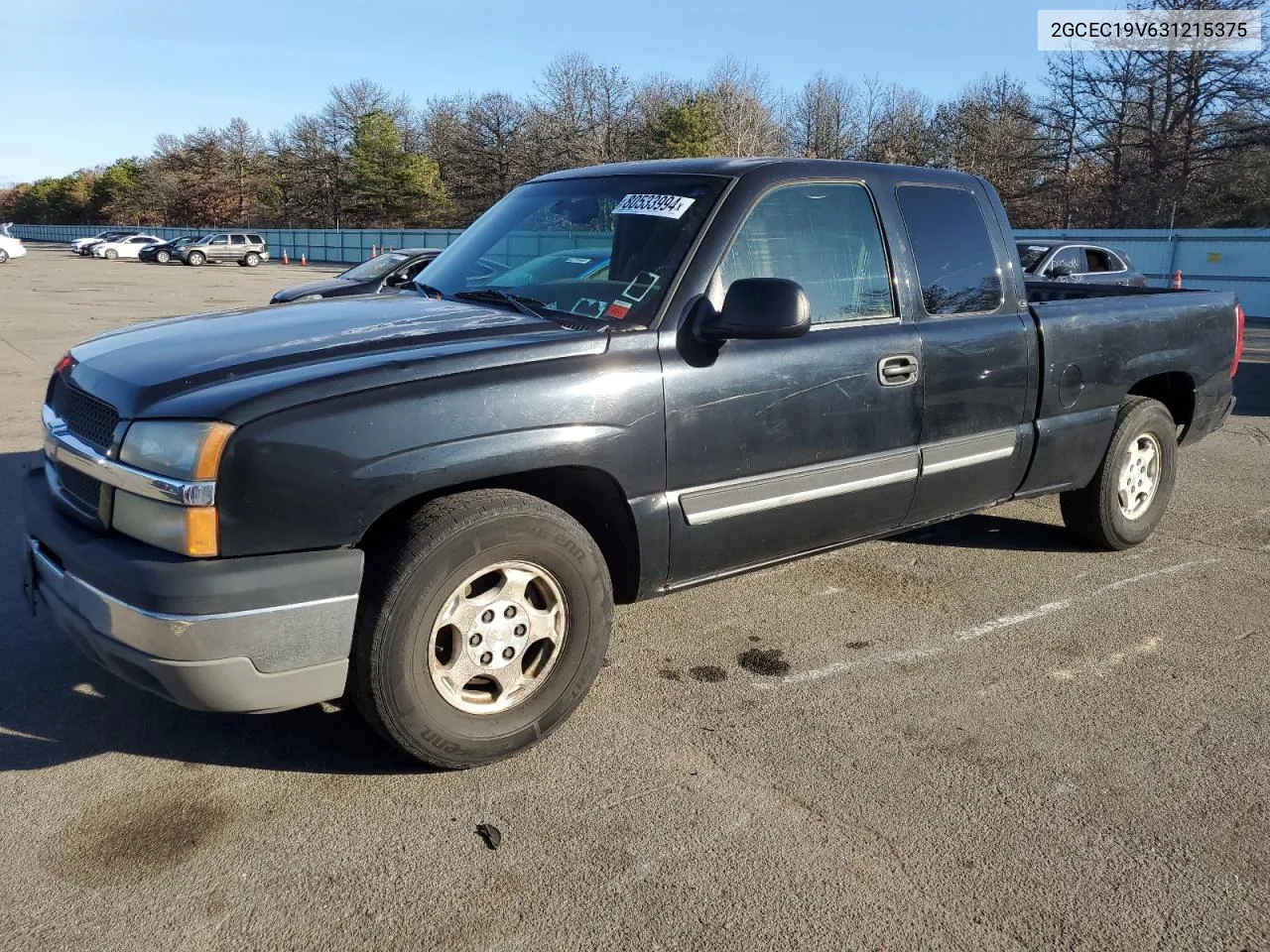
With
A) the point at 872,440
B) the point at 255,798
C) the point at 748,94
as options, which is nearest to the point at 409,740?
the point at 255,798

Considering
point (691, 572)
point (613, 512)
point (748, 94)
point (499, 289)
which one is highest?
point (748, 94)

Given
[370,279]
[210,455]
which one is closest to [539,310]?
[210,455]

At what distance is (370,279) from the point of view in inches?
545

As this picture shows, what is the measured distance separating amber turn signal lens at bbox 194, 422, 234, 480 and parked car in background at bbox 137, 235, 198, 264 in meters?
50.6

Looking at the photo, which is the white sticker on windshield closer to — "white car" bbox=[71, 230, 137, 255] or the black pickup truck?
the black pickup truck

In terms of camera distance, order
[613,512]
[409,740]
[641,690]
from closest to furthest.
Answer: [409,740] → [613,512] → [641,690]

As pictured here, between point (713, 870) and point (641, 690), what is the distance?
3.65 ft

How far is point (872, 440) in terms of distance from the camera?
3.88 meters

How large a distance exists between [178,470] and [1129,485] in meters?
4.66

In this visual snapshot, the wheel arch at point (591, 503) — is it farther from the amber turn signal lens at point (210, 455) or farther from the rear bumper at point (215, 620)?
the amber turn signal lens at point (210, 455)

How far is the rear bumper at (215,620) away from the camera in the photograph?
2.58 meters

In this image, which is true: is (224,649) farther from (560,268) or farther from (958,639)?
(958,639)

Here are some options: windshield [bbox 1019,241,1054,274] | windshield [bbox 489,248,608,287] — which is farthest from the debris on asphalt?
windshield [bbox 1019,241,1054,274]

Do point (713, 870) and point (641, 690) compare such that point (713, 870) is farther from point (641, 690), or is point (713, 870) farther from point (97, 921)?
point (97, 921)
